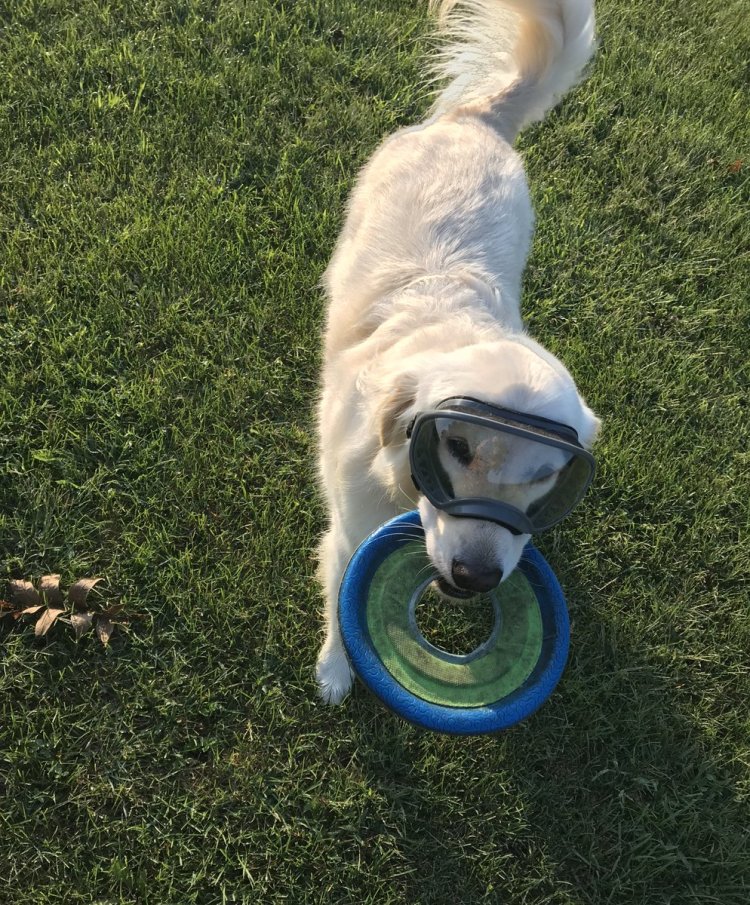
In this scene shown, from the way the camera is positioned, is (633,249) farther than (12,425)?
Yes

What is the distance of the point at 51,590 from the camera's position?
3266mm

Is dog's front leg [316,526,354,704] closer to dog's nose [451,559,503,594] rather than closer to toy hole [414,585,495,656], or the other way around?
toy hole [414,585,495,656]

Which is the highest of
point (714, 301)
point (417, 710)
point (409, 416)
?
point (409, 416)

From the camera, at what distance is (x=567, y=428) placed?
6.91 ft

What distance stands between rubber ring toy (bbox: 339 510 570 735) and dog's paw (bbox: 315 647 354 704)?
0.53 metres

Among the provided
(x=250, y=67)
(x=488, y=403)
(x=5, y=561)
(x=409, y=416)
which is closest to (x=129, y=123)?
(x=250, y=67)

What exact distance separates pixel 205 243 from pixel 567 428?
3.03 m

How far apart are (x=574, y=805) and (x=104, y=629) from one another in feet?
A: 7.52

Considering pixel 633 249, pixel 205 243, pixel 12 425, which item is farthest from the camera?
pixel 633 249

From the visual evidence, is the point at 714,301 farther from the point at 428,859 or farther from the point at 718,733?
the point at 428,859

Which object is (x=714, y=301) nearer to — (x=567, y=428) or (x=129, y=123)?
(x=567, y=428)

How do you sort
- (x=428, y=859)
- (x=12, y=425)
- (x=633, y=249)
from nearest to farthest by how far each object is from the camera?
(x=428, y=859) → (x=12, y=425) → (x=633, y=249)

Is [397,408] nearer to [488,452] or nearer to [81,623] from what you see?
[488,452]

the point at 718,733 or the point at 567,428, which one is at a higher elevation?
the point at 567,428
